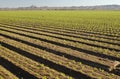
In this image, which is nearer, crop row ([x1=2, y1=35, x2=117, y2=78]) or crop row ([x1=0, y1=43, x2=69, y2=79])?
crop row ([x1=0, y1=43, x2=69, y2=79])

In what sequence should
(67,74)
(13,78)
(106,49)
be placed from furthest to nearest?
(106,49) < (67,74) < (13,78)

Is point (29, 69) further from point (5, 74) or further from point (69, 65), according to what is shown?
point (69, 65)

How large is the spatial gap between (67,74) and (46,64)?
51.6 inches

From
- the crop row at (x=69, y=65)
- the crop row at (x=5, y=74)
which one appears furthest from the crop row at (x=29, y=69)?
the crop row at (x=69, y=65)

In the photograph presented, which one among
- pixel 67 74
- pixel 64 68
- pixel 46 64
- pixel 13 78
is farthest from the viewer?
pixel 46 64

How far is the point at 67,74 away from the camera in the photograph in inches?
293

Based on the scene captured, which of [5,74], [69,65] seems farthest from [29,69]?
[69,65]

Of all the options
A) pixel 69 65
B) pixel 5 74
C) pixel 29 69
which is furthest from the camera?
pixel 69 65

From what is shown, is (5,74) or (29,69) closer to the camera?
(5,74)

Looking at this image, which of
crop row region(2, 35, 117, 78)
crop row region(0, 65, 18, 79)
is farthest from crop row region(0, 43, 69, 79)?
crop row region(2, 35, 117, 78)

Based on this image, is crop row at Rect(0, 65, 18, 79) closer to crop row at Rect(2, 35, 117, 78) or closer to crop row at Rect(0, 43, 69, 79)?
crop row at Rect(0, 43, 69, 79)

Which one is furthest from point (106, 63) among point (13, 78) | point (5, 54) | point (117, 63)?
point (5, 54)

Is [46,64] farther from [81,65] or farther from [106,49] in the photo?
[106,49]

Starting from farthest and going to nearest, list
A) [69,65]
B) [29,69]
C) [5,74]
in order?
[69,65] → [29,69] → [5,74]
